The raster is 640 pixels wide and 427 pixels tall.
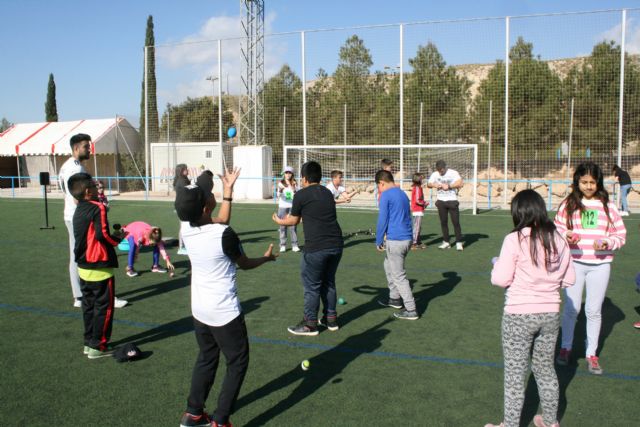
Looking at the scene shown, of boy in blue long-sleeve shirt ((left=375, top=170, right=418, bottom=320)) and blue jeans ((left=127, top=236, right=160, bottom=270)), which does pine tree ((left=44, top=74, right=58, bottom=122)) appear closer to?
blue jeans ((left=127, top=236, right=160, bottom=270))

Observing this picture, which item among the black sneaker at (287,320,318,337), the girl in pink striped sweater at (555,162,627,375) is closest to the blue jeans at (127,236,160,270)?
the black sneaker at (287,320,318,337)

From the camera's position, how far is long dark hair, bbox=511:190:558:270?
3322 millimetres

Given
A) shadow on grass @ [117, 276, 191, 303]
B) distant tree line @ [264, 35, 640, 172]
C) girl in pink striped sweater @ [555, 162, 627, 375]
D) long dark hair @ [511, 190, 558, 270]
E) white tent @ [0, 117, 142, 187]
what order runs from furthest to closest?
white tent @ [0, 117, 142, 187]
distant tree line @ [264, 35, 640, 172]
shadow on grass @ [117, 276, 191, 303]
girl in pink striped sweater @ [555, 162, 627, 375]
long dark hair @ [511, 190, 558, 270]

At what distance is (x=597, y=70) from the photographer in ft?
71.0

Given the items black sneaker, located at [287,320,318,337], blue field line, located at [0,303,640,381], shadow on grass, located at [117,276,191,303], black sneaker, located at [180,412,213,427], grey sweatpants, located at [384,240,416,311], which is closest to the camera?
black sneaker, located at [180,412,213,427]

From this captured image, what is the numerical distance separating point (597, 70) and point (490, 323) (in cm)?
1946

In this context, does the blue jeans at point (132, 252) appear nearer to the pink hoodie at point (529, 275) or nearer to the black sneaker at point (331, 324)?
the black sneaker at point (331, 324)

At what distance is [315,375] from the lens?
4.73 metres

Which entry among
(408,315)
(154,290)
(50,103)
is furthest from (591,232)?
(50,103)

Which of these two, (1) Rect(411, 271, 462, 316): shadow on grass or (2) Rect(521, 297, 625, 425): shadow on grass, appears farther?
(1) Rect(411, 271, 462, 316): shadow on grass

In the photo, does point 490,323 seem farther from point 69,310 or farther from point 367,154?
point 367,154

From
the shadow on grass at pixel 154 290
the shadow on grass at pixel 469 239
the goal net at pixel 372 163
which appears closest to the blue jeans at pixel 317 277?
the shadow on grass at pixel 154 290

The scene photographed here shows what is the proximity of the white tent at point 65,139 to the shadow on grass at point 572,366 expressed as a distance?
28.5 m

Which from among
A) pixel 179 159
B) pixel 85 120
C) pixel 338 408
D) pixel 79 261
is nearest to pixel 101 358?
pixel 79 261
